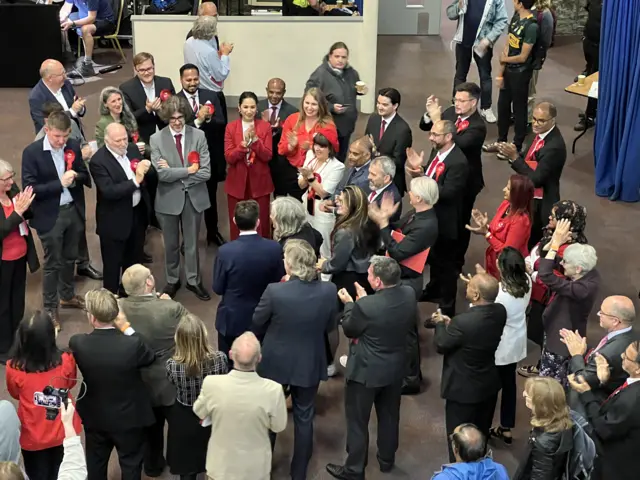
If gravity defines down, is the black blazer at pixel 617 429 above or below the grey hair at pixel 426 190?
below

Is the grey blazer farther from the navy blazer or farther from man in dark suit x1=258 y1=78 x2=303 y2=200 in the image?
the navy blazer

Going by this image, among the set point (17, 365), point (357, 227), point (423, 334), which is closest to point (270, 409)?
point (17, 365)

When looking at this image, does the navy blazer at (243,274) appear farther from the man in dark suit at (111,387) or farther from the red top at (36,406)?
the red top at (36,406)

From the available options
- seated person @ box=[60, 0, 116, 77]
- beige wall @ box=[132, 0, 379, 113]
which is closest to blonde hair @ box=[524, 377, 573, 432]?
beige wall @ box=[132, 0, 379, 113]

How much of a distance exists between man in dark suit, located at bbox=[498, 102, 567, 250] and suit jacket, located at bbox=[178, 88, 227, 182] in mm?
2421

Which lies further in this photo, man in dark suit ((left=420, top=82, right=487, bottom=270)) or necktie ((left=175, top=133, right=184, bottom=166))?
man in dark suit ((left=420, top=82, right=487, bottom=270))

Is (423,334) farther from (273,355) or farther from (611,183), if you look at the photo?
(611,183)

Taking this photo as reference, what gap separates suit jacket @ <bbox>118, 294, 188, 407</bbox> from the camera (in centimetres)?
471

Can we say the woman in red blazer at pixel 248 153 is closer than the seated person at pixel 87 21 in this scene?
Yes

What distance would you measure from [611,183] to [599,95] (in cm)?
90

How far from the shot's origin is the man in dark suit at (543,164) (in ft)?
21.5

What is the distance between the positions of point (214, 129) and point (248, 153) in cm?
74

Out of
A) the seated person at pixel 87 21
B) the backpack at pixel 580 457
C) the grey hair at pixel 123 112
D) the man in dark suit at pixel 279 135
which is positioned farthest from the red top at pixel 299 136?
the seated person at pixel 87 21

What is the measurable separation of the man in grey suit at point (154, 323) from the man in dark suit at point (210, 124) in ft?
7.97
